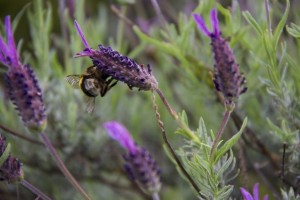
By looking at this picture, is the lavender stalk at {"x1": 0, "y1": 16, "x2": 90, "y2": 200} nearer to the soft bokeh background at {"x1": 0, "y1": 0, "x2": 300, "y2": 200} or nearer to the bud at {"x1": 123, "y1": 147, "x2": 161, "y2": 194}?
the bud at {"x1": 123, "y1": 147, "x2": 161, "y2": 194}

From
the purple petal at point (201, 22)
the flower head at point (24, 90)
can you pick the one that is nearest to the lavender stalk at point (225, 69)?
the purple petal at point (201, 22)

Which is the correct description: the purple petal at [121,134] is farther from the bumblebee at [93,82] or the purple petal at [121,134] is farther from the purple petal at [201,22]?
the purple petal at [201,22]

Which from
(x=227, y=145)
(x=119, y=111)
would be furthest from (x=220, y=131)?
(x=119, y=111)

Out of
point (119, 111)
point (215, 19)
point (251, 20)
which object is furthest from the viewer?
point (119, 111)

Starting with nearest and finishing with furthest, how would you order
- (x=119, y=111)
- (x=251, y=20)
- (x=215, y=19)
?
(x=215, y=19) < (x=251, y=20) < (x=119, y=111)

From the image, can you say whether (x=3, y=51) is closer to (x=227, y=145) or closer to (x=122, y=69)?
(x=122, y=69)

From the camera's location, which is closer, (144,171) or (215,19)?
(215,19)

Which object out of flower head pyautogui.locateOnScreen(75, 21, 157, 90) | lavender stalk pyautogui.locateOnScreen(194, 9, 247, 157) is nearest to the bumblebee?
flower head pyautogui.locateOnScreen(75, 21, 157, 90)

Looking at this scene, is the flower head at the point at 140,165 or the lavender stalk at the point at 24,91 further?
the flower head at the point at 140,165

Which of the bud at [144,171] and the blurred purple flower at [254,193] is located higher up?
the bud at [144,171]
